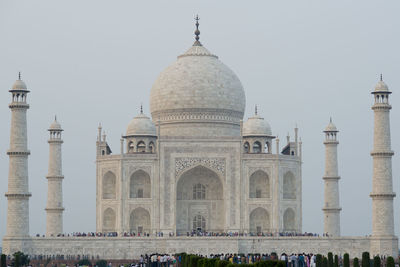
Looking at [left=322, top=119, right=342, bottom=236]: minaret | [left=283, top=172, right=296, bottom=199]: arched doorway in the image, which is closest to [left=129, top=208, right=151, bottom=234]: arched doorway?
[left=283, top=172, right=296, bottom=199]: arched doorway

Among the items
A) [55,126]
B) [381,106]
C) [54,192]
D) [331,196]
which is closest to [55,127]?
[55,126]

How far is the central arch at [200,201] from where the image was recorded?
45.7 m

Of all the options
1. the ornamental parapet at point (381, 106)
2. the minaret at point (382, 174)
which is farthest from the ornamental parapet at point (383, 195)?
the ornamental parapet at point (381, 106)

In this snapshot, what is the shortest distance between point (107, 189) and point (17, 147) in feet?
21.1

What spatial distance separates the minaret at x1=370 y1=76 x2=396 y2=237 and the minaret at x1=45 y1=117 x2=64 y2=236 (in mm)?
15468

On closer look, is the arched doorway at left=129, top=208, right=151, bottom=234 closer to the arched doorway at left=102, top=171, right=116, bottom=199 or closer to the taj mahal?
the taj mahal

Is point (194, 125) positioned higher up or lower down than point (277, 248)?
higher up

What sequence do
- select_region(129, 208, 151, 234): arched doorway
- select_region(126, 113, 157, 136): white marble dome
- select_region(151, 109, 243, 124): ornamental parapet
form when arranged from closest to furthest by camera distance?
1. select_region(129, 208, 151, 234): arched doorway
2. select_region(126, 113, 157, 136): white marble dome
3. select_region(151, 109, 243, 124): ornamental parapet

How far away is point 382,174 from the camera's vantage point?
4153 centimetres

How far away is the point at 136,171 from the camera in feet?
148

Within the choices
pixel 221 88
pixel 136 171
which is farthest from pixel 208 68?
pixel 136 171

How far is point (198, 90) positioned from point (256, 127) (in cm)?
355

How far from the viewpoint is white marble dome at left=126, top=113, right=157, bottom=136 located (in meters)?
46.8

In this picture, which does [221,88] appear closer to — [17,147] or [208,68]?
[208,68]
